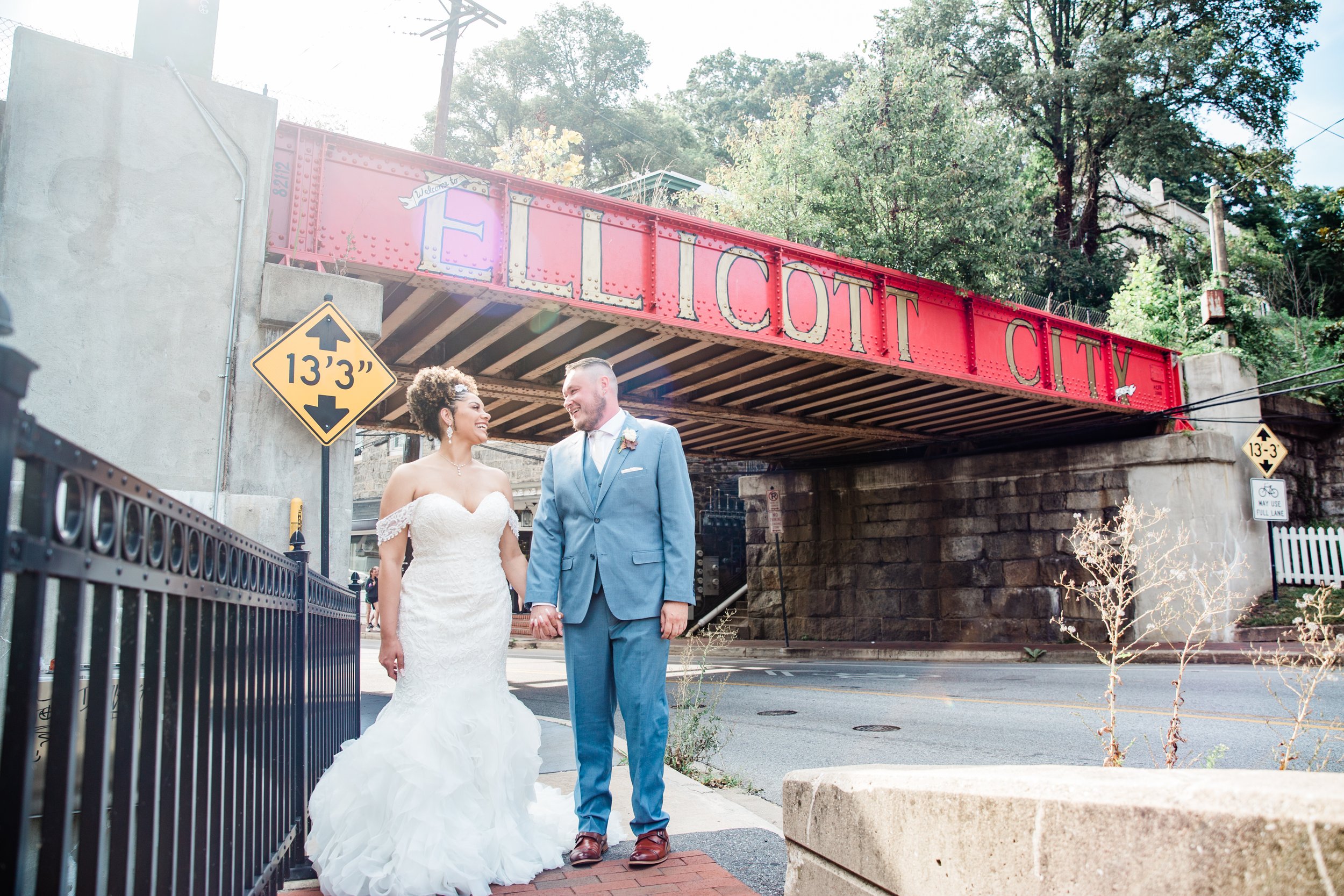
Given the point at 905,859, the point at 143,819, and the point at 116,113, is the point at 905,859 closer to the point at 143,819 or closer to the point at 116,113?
the point at 143,819

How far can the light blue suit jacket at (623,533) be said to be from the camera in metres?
3.73

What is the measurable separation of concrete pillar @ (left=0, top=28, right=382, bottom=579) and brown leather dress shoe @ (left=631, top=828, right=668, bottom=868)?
4756 mm

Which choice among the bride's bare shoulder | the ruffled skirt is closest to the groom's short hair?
the bride's bare shoulder

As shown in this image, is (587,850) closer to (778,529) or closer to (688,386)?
(688,386)

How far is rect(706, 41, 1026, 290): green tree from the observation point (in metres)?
14.4

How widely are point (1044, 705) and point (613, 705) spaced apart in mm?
6637

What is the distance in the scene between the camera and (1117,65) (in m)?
24.2

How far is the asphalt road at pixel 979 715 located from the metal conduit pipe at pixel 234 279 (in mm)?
4049

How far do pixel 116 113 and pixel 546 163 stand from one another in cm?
2538

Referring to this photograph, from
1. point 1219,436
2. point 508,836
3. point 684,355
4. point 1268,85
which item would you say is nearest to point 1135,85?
point 1268,85

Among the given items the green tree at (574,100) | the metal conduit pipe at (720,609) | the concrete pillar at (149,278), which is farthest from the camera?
the green tree at (574,100)

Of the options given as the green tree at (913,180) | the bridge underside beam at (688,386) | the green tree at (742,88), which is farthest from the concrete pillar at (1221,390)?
the green tree at (742,88)

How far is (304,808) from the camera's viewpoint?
350 cm

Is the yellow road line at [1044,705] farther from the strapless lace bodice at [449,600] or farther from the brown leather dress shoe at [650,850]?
the strapless lace bodice at [449,600]
